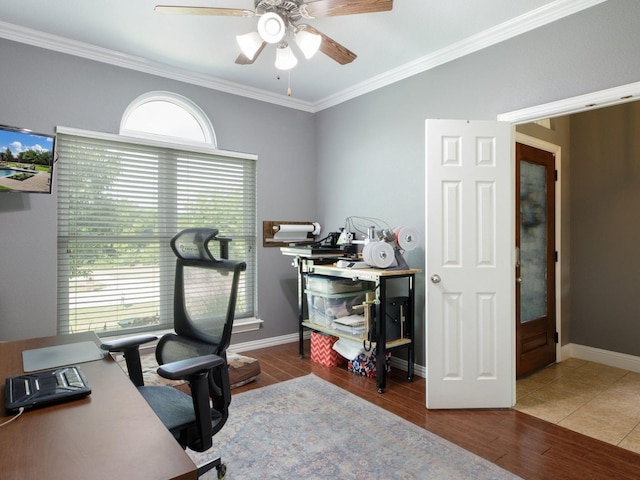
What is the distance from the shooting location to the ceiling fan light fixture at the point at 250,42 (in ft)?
7.70

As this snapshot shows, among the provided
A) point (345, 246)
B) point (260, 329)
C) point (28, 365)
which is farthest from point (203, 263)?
point (260, 329)

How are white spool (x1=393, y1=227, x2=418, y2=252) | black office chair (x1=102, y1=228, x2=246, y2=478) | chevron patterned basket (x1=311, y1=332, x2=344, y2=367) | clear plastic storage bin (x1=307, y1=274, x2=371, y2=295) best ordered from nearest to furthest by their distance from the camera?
1. black office chair (x1=102, y1=228, x2=246, y2=478)
2. white spool (x1=393, y1=227, x2=418, y2=252)
3. clear plastic storage bin (x1=307, y1=274, x2=371, y2=295)
4. chevron patterned basket (x1=311, y1=332, x2=344, y2=367)

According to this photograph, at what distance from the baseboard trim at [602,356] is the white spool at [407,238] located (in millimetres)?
2047

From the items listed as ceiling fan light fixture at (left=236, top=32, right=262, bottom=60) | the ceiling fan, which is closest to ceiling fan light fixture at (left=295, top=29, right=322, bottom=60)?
the ceiling fan

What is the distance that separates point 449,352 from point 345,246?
1.52m

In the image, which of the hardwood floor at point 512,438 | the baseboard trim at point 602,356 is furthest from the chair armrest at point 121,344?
the baseboard trim at point 602,356

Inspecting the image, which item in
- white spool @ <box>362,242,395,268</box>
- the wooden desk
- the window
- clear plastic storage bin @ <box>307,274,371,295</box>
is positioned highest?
the window

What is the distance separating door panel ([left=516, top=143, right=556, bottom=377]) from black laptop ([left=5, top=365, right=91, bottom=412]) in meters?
3.13

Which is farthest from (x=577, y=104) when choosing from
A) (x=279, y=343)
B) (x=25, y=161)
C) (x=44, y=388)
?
(x=25, y=161)

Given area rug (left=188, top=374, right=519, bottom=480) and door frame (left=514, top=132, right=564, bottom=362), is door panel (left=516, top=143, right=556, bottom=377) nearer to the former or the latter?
door frame (left=514, top=132, right=564, bottom=362)

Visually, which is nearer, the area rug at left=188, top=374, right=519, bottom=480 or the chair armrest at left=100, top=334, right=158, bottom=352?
the chair armrest at left=100, top=334, right=158, bottom=352

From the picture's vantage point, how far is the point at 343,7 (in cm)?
208

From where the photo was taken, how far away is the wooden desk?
2.72 ft

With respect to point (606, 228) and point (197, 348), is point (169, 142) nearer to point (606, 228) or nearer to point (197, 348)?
point (197, 348)
